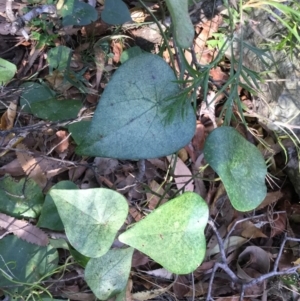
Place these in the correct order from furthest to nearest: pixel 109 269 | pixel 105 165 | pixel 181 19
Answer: pixel 105 165
pixel 109 269
pixel 181 19

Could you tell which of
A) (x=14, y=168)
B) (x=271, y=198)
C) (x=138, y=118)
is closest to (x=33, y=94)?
(x=14, y=168)

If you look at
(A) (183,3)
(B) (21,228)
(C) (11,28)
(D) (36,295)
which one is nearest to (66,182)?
(B) (21,228)

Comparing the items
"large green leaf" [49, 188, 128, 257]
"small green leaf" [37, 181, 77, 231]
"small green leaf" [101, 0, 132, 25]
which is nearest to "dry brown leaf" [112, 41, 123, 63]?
"small green leaf" [101, 0, 132, 25]

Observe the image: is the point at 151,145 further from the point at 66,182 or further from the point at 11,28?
the point at 11,28

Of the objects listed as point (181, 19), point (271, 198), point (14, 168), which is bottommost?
point (271, 198)

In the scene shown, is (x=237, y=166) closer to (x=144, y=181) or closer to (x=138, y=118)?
(x=138, y=118)

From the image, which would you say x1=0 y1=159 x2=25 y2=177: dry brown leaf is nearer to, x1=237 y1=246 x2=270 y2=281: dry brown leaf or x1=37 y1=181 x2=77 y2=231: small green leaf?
x1=37 y1=181 x2=77 y2=231: small green leaf
